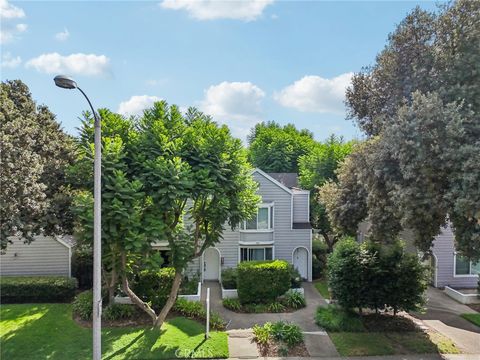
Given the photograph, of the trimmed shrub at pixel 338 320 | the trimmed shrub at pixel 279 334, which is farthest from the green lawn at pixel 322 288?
the trimmed shrub at pixel 279 334

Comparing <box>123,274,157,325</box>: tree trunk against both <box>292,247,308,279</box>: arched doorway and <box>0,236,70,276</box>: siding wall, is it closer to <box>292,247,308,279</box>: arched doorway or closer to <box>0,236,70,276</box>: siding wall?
<box>0,236,70,276</box>: siding wall

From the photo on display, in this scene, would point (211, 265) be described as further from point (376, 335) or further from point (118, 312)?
point (376, 335)

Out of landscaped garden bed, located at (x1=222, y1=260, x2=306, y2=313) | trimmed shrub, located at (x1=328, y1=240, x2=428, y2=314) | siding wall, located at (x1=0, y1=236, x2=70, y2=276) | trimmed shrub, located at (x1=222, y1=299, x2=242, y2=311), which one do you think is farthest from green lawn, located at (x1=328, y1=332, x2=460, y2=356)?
siding wall, located at (x1=0, y1=236, x2=70, y2=276)

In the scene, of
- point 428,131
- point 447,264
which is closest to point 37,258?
point 428,131

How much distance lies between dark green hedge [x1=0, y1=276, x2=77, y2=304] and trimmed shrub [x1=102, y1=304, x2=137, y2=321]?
339 centimetres

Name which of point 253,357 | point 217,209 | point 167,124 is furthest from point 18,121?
point 253,357

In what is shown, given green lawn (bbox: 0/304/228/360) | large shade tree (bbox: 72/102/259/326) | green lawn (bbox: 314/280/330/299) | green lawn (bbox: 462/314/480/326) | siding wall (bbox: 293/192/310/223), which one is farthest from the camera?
siding wall (bbox: 293/192/310/223)

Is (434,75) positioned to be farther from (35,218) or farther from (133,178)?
(35,218)

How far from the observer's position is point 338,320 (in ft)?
51.9

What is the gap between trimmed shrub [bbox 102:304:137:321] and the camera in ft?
51.7

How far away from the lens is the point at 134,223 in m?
12.1

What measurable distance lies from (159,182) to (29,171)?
3821 mm

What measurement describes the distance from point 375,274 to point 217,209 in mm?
7244

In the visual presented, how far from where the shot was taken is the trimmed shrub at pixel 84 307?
15.6m
